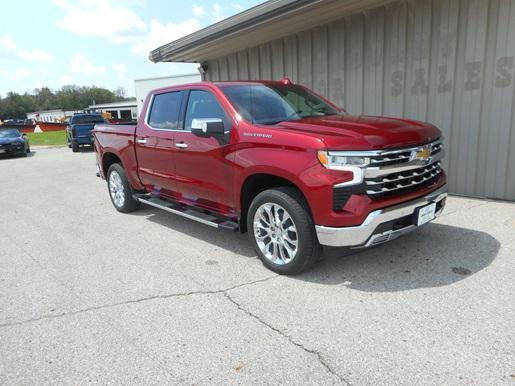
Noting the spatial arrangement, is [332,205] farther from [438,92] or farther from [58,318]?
[438,92]

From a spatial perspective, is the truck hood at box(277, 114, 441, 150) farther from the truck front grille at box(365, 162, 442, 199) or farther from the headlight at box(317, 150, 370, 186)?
the truck front grille at box(365, 162, 442, 199)

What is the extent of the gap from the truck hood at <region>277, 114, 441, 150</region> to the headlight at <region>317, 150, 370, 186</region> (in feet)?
0.20

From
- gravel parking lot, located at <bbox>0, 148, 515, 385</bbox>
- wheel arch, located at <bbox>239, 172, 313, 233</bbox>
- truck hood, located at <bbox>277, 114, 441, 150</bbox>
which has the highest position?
truck hood, located at <bbox>277, 114, 441, 150</bbox>

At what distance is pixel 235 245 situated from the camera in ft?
17.0

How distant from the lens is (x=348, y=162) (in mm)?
3529

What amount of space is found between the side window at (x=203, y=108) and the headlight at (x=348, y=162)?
133cm

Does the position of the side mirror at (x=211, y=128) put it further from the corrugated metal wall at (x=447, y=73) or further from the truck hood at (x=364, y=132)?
the corrugated metal wall at (x=447, y=73)

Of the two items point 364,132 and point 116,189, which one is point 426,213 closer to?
point 364,132

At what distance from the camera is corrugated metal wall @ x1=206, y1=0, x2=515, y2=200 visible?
6.20 metres

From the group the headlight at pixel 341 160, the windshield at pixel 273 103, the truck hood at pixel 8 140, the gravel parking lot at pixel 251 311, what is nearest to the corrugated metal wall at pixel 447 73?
the gravel parking lot at pixel 251 311

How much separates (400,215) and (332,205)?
655mm

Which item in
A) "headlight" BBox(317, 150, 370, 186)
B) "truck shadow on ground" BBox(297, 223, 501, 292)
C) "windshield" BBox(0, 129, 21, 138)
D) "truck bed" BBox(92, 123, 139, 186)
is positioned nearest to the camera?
"headlight" BBox(317, 150, 370, 186)

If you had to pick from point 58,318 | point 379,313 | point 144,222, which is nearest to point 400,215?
point 379,313

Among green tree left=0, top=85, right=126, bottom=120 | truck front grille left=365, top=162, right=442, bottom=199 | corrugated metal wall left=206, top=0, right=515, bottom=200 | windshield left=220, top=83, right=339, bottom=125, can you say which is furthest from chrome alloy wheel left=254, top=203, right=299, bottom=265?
green tree left=0, top=85, right=126, bottom=120
